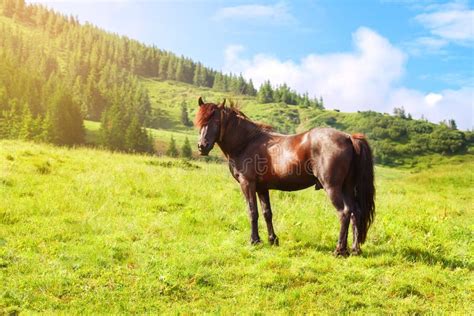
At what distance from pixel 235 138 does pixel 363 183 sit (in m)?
3.13

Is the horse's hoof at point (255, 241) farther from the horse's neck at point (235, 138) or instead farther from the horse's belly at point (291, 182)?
the horse's neck at point (235, 138)

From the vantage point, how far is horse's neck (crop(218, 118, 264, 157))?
9.73 meters

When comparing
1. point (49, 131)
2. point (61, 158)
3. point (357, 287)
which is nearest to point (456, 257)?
point (357, 287)

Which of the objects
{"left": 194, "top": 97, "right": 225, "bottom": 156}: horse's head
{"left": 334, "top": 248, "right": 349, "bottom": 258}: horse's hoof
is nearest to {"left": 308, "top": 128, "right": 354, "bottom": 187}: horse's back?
{"left": 334, "top": 248, "right": 349, "bottom": 258}: horse's hoof

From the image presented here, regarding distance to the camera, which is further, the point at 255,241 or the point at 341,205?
the point at 255,241

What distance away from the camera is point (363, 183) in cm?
870

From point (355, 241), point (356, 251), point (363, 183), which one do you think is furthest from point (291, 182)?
point (356, 251)

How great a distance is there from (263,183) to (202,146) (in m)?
1.66

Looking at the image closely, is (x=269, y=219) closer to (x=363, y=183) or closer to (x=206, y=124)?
(x=363, y=183)

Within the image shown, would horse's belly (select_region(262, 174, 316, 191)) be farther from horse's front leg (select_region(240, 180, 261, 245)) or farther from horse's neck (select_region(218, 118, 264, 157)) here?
horse's neck (select_region(218, 118, 264, 157))

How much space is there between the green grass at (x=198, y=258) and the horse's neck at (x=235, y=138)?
216 centimetres

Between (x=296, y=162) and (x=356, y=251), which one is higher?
(x=296, y=162)

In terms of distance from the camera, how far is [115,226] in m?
10.4

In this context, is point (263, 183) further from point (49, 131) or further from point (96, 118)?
point (96, 118)
